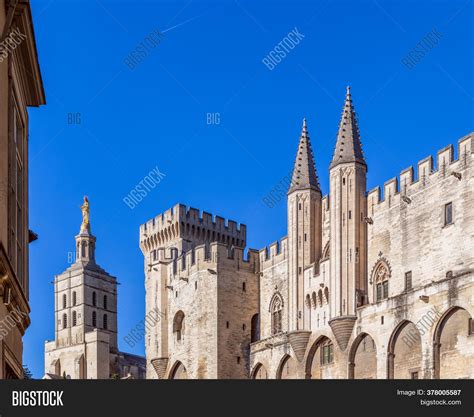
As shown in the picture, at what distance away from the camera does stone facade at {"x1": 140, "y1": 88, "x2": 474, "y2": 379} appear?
1768 inches

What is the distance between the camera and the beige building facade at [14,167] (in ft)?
56.3

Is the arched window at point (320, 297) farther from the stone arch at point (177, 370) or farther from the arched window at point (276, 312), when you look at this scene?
the stone arch at point (177, 370)

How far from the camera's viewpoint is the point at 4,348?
1761cm

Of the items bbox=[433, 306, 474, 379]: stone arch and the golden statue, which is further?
the golden statue

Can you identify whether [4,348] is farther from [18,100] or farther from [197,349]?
[197,349]

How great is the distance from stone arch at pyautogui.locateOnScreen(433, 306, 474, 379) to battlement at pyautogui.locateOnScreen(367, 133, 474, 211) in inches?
244

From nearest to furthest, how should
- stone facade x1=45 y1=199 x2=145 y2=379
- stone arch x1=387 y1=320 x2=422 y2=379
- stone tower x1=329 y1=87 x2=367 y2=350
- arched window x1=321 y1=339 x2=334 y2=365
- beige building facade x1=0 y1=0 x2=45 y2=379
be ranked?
beige building facade x1=0 y1=0 x2=45 y2=379
stone arch x1=387 y1=320 x2=422 y2=379
stone tower x1=329 y1=87 x2=367 y2=350
arched window x1=321 y1=339 x2=334 y2=365
stone facade x1=45 y1=199 x2=145 y2=379

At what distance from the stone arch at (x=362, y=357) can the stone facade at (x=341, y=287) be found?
0.05 m

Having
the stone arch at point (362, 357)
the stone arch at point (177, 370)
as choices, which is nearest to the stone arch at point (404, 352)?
the stone arch at point (362, 357)

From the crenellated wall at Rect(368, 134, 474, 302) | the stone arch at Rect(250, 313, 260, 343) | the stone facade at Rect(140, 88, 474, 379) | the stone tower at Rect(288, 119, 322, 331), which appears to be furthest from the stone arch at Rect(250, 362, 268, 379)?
the crenellated wall at Rect(368, 134, 474, 302)

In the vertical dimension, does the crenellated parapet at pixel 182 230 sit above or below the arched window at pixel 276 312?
above

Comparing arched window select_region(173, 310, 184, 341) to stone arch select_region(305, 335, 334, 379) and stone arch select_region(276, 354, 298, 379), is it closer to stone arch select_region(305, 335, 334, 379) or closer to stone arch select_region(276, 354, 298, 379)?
stone arch select_region(276, 354, 298, 379)

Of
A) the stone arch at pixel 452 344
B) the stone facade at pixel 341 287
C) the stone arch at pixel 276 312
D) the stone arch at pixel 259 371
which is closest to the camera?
the stone arch at pixel 452 344
